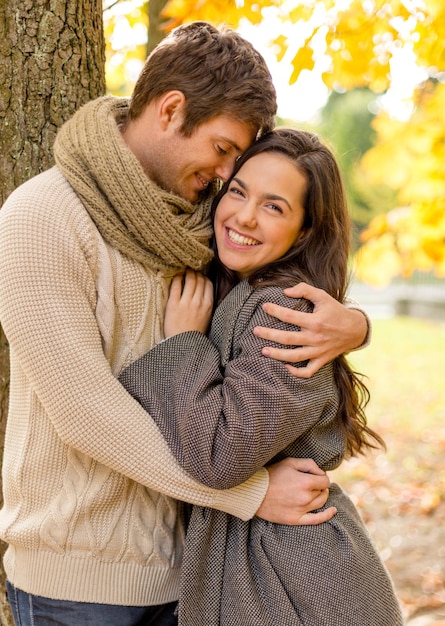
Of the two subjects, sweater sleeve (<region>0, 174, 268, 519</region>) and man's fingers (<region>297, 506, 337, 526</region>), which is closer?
sweater sleeve (<region>0, 174, 268, 519</region>)

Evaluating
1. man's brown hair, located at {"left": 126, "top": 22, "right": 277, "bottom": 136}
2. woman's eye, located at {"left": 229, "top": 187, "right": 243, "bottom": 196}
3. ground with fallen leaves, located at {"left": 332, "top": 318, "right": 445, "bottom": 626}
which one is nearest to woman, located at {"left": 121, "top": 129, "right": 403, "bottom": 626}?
woman's eye, located at {"left": 229, "top": 187, "right": 243, "bottom": 196}

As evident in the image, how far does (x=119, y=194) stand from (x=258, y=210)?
45 cm

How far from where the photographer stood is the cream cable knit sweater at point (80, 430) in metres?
1.80

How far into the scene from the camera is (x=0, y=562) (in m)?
2.62

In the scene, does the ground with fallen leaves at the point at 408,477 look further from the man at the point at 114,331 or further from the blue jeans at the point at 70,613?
the blue jeans at the point at 70,613

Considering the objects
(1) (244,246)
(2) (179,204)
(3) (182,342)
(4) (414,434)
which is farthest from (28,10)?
(4) (414,434)

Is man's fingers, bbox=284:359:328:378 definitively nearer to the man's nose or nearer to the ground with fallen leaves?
the man's nose

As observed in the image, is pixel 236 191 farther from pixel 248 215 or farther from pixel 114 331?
pixel 114 331

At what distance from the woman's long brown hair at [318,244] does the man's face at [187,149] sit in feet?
0.25

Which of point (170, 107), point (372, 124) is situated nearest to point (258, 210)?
point (170, 107)

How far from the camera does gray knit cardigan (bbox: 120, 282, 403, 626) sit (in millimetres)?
1880

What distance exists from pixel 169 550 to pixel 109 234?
904 millimetres

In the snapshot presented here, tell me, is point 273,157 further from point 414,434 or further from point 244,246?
point 414,434

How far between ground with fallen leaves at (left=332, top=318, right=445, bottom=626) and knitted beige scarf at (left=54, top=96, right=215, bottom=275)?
7.58 ft
